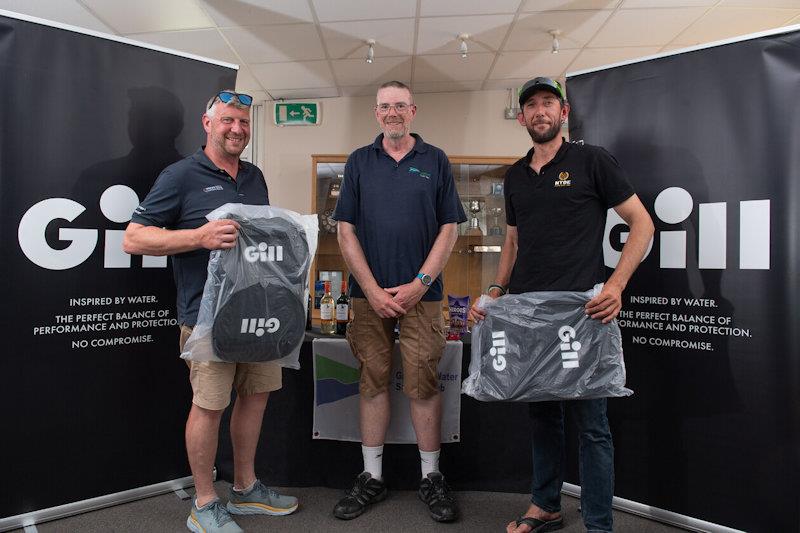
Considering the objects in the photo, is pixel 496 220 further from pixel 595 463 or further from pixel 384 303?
pixel 595 463

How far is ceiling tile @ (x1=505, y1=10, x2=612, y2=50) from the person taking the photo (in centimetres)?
349

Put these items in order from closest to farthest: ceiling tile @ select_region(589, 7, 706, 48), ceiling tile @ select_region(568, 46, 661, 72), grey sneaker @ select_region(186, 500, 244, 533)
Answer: grey sneaker @ select_region(186, 500, 244, 533) → ceiling tile @ select_region(589, 7, 706, 48) → ceiling tile @ select_region(568, 46, 661, 72)

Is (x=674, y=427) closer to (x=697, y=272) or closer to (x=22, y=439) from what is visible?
(x=697, y=272)

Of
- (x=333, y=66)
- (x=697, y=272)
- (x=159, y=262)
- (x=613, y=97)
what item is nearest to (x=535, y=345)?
(x=697, y=272)

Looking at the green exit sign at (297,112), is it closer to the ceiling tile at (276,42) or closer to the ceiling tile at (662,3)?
the ceiling tile at (276,42)

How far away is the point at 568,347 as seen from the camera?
4.95 feet

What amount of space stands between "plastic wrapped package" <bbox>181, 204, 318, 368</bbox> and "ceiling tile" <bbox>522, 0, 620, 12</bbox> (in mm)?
2649

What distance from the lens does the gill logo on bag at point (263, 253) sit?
5.16 feet

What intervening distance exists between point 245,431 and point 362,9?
2.88 metres

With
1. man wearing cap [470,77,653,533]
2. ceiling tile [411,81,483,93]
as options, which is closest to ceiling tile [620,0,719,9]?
ceiling tile [411,81,483,93]

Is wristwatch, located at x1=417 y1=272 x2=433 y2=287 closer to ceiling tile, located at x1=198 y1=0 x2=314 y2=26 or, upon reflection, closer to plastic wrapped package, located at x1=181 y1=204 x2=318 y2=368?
plastic wrapped package, located at x1=181 y1=204 x2=318 y2=368

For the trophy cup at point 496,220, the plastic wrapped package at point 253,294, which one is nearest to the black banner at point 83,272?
the plastic wrapped package at point 253,294

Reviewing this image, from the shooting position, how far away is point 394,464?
6.98 feet

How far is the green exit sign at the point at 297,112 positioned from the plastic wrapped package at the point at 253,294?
3.81 metres
